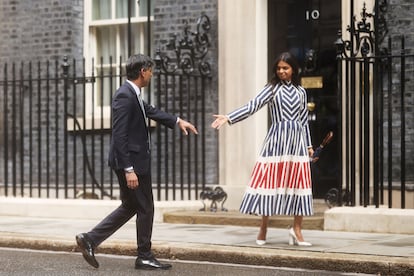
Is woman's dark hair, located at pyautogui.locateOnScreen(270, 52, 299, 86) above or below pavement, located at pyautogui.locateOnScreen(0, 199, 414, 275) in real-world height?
above

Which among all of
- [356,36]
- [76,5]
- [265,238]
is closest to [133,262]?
[265,238]

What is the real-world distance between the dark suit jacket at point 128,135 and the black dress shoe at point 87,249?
0.62 metres

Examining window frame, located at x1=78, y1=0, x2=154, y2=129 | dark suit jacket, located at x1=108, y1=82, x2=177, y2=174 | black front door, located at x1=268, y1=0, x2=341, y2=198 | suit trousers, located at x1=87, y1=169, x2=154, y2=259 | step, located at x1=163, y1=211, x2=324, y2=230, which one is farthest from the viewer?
window frame, located at x1=78, y1=0, x2=154, y2=129

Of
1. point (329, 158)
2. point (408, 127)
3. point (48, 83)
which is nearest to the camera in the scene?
point (408, 127)

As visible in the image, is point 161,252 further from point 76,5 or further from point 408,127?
point 76,5

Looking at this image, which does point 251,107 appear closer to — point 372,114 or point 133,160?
point 133,160

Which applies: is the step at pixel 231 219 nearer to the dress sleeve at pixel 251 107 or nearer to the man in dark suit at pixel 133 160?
the dress sleeve at pixel 251 107

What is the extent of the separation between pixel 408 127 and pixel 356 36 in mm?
1309

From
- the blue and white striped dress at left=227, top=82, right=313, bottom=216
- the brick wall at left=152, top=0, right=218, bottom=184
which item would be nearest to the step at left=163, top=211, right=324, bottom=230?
the brick wall at left=152, top=0, right=218, bottom=184

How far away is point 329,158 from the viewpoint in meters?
11.6

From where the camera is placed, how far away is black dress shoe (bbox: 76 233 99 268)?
7652mm

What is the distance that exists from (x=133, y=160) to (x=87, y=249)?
80cm

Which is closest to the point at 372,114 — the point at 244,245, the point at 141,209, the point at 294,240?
the point at 294,240

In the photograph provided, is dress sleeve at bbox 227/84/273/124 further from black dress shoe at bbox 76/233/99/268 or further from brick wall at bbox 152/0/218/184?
brick wall at bbox 152/0/218/184
